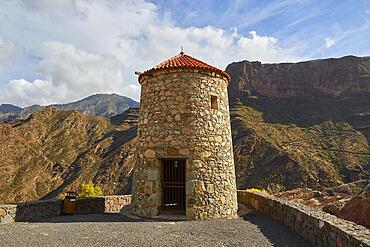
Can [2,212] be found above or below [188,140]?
below

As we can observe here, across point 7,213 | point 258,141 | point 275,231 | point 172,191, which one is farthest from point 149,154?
point 258,141

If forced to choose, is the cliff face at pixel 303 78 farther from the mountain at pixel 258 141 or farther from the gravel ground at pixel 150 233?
the gravel ground at pixel 150 233

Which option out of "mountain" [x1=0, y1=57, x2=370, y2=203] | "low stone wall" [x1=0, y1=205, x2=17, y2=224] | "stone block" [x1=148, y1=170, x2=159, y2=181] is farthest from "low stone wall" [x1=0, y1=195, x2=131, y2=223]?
"mountain" [x1=0, y1=57, x2=370, y2=203]

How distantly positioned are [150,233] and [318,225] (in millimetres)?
4082

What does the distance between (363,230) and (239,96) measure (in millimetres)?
73376

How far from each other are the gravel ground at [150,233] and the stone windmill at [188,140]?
95 centimetres

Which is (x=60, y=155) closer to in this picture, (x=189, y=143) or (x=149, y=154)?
(x=149, y=154)

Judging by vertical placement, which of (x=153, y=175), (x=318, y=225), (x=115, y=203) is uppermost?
(x=153, y=175)

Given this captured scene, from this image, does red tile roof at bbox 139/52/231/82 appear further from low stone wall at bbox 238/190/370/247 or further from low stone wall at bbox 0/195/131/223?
low stone wall at bbox 0/195/131/223

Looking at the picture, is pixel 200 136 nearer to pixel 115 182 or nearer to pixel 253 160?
pixel 253 160

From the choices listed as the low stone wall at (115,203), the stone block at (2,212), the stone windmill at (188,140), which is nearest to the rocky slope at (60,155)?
the low stone wall at (115,203)

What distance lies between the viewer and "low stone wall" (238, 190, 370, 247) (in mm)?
5141

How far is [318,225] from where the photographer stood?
6.39 m

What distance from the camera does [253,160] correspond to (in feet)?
157
